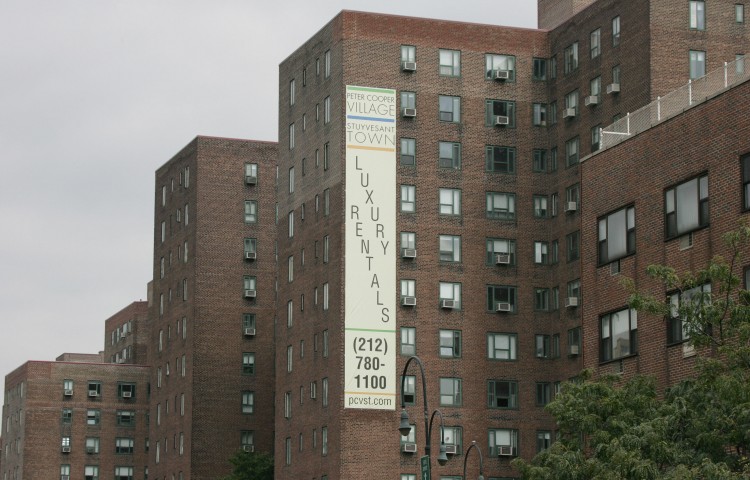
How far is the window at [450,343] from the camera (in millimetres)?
107500

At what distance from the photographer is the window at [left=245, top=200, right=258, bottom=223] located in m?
142

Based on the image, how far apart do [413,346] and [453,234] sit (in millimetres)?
8039

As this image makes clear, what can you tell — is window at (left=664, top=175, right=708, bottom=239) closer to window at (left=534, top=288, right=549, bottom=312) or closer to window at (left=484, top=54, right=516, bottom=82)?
window at (left=534, top=288, right=549, bottom=312)

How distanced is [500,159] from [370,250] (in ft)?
38.1

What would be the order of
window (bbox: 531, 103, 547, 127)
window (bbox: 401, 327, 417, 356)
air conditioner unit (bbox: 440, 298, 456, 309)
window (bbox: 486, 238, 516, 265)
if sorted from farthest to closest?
window (bbox: 531, 103, 547, 127), window (bbox: 486, 238, 516, 265), air conditioner unit (bbox: 440, 298, 456, 309), window (bbox: 401, 327, 417, 356)

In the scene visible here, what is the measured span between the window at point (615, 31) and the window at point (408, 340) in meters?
21.9

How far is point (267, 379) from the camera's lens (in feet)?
461

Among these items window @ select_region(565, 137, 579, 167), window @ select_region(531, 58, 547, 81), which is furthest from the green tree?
window @ select_region(531, 58, 547, 81)

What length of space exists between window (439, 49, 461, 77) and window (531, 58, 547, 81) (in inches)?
227

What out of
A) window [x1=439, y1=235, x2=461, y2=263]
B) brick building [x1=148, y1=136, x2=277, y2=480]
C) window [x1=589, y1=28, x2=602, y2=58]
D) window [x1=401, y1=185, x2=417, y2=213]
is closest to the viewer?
window [x1=589, y1=28, x2=602, y2=58]

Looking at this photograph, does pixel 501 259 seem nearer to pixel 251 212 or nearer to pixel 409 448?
pixel 409 448

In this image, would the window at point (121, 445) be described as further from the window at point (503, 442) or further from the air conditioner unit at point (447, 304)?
the air conditioner unit at point (447, 304)

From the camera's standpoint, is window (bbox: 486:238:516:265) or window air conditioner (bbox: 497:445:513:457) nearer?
window air conditioner (bbox: 497:445:513:457)

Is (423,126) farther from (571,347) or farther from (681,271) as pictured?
(681,271)
